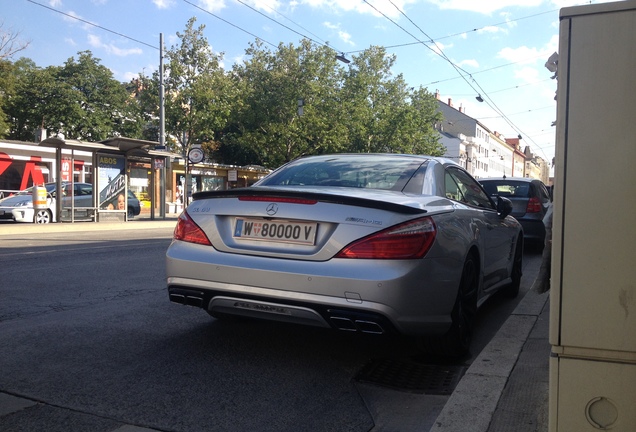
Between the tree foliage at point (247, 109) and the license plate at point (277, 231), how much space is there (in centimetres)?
3365

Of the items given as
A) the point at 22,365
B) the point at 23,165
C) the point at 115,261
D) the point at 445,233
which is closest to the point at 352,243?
the point at 445,233

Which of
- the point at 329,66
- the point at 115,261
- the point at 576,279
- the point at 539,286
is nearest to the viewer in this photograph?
the point at 576,279

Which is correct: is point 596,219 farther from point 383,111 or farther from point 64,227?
point 383,111

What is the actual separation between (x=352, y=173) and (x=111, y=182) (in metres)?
19.3

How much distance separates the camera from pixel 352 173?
471cm

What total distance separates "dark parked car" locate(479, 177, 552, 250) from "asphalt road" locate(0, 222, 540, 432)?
15.7 feet

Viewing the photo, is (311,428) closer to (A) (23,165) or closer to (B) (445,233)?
(B) (445,233)

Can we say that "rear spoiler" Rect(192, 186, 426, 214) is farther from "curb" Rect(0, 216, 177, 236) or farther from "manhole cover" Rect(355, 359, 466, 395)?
"curb" Rect(0, 216, 177, 236)

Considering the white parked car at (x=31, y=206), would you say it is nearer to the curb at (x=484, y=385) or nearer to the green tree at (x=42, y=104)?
the curb at (x=484, y=385)

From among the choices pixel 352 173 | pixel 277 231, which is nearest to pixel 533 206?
pixel 352 173

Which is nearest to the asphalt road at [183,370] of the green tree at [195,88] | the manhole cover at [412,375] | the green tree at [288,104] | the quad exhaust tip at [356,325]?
the manhole cover at [412,375]

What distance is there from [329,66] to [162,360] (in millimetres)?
44278

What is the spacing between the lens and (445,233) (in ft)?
12.8

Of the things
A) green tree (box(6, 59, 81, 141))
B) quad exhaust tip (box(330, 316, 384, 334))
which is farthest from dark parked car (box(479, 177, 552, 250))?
green tree (box(6, 59, 81, 141))
